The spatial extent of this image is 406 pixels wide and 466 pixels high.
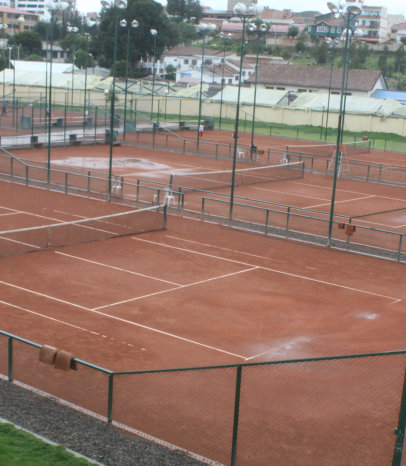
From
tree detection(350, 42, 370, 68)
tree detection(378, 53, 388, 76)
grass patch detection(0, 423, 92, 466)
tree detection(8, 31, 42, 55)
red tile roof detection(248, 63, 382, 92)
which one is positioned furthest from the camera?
tree detection(8, 31, 42, 55)

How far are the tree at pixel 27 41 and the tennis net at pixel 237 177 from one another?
324ft

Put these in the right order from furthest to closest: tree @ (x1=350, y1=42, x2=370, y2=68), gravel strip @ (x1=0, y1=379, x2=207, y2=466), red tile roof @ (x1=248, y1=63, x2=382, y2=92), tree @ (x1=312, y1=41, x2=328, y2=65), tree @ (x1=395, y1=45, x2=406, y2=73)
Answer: tree @ (x1=312, y1=41, x2=328, y2=65) < tree @ (x1=350, y1=42, x2=370, y2=68) < tree @ (x1=395, y1=45, x2=406, y2=73) < red tile roof @ (x1=248, y1=63, x2=382, y2=92) < gravel strip @ (x1=0, y1=379, x2=207, y2=466)

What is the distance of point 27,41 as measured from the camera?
135m

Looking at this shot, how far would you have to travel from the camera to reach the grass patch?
34.4 feet

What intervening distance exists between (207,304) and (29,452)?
33.1ft

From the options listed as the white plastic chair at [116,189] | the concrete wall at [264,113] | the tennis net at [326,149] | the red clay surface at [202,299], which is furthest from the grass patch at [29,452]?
the concrete wall at [264,113]

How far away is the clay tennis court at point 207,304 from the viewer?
15969mm

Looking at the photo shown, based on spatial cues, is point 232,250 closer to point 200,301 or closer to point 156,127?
point 200,301

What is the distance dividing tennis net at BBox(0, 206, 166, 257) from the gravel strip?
12.0m

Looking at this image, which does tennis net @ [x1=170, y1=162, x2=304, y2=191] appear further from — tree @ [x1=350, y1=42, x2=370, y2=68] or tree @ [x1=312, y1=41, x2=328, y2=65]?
tree @ [x1=312, y1=41, x2=328, y2=65]

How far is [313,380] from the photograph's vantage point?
12.9 m

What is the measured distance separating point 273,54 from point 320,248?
132300mm

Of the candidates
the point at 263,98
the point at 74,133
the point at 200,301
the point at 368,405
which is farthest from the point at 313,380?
the point at 263,98

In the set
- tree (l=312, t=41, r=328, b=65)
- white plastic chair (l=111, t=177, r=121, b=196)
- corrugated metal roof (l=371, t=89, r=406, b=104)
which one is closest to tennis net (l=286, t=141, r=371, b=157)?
white plastic chair (l=111, t=177, r=121, b=196)
